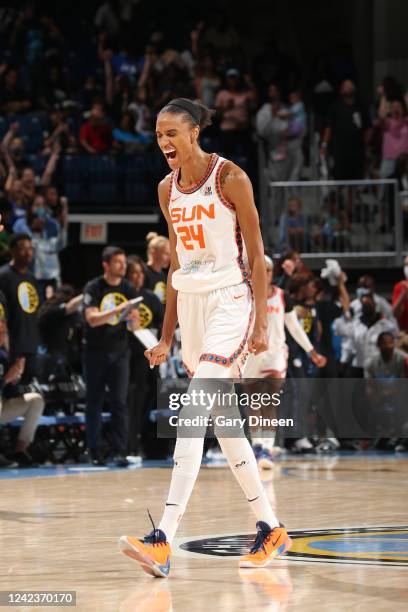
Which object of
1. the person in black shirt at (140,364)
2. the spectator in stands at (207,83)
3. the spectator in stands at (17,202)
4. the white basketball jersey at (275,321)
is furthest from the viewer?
the spectator in stands at (207,83)

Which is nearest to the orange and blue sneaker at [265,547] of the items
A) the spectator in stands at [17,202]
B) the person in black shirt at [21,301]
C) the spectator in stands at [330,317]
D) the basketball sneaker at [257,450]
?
the basketball sneaker at [257,450]

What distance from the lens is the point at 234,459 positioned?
6.12 meters

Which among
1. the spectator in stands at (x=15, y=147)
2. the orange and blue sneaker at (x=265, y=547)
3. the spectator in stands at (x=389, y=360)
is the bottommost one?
the orange and blue sneaker at (x=265, y=547)

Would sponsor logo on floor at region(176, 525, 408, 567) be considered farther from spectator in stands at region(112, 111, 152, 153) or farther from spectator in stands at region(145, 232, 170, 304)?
spectator in stands at region(112, 111, 152, 153)

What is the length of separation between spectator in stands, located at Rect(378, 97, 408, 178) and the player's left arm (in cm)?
1200

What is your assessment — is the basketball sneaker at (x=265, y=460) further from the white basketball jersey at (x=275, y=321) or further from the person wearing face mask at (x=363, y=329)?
the person wearing face mask at (x=363, y=329)

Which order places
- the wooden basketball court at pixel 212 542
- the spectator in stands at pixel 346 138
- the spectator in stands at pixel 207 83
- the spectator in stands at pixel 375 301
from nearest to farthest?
the wooden basketball court at pixel 212 542, the spectator in stands at pixel 375 301, the spectator in stands at pixel 346 138, the spectator in stands at pixel 207 83

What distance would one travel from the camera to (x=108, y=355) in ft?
40.3

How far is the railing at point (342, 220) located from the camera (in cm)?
1727

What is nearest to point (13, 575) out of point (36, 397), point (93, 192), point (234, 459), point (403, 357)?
point (234, 459)

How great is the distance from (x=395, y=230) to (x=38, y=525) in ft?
34.2

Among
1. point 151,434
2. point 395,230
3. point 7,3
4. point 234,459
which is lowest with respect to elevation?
point 151,434

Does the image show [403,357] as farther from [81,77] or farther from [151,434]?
[81,77]

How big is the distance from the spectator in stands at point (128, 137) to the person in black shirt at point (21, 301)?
614 cm
